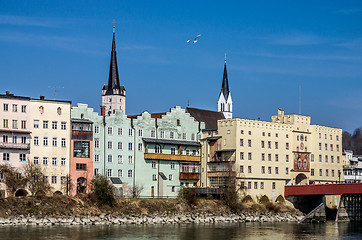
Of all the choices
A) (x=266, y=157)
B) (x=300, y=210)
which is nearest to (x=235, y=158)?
(x=266, y=157)

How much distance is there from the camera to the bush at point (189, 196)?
9900 centimetres

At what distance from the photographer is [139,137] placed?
105 meters

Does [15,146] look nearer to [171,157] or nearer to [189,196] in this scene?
[189,196]

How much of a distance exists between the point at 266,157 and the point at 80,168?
3056cm

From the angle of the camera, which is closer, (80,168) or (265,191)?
(80,168)

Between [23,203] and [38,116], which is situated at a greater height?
[38,116]

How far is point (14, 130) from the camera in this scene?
304 ft

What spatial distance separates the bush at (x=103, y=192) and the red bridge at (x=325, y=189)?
31.3 m

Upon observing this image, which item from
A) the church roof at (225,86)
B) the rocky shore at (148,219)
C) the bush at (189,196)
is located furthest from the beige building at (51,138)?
the church roof at (225,86)

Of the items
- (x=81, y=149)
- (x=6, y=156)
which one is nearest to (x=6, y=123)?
(x=6, y=156)

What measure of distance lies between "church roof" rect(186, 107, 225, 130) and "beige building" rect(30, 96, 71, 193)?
109 ft

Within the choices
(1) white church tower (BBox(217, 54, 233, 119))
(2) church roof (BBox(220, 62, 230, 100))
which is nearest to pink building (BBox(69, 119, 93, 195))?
(2) church roof (BBox(220, 62, 230, 100))

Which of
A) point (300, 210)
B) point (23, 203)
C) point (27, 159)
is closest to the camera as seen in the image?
point (23, 203)

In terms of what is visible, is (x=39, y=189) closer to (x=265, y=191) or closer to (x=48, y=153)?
(x=48, y=153)
